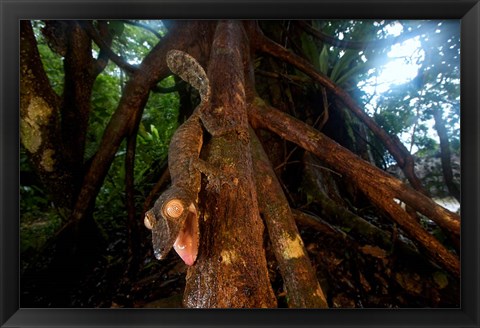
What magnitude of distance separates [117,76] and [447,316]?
2.89 metres

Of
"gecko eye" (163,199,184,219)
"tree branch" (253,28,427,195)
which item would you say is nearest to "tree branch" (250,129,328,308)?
"gecko eye" (163,199,184,219)

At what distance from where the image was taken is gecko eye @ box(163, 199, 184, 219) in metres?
0.95

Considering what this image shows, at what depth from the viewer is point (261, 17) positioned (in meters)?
1.67

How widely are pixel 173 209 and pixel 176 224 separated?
0.16ft

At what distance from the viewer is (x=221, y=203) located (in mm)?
1196

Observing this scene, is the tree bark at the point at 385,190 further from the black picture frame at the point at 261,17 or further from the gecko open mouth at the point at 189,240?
the gecko open mouth at the point at 189,240

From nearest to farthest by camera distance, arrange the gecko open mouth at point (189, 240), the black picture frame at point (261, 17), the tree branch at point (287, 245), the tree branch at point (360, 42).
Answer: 1. the gecko open mouth at point (189, 240)
2. the tree branch at point (287, 245)
3. the black picture frame at point (261, 17)
4. the tree branch at point (360, 42)

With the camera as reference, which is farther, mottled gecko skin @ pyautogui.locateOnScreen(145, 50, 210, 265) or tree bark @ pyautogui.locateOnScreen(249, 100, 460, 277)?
tree bark @ pyautogui.locateOnScreen(249, 100, 460, 277)

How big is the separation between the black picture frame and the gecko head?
2.40 feet

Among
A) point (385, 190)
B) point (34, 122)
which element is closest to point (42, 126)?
point (34, 122)

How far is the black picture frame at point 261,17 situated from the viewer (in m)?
1.57

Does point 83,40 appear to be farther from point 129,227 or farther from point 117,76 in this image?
point 129,227

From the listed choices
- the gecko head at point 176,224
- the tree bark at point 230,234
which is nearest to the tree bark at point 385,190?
the tree bark at point 230,234

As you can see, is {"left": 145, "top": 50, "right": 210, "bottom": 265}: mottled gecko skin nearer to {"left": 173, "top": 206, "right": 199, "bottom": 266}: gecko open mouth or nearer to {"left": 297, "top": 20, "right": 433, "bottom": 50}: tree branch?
{"left": 173, "top": 206, "right": 199, "bottom": 266}: gecko open mouth
